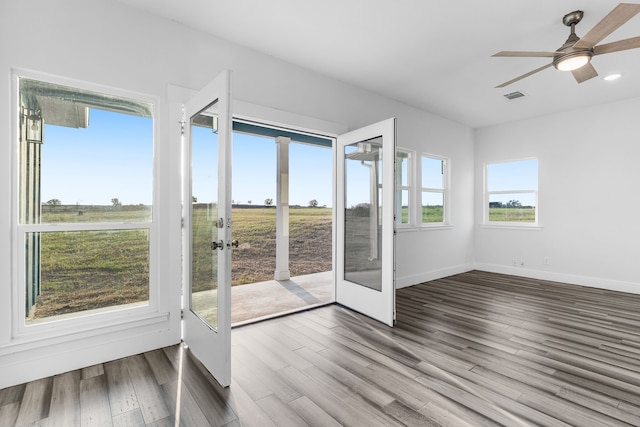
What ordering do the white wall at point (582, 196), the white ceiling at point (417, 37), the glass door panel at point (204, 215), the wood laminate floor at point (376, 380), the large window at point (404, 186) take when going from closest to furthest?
the wood laminate floor at point (376, 380) < the glass door panel at point (204, 215) < the white ceiling at point (417, 37) < the white wall at point (582, 196) < the large window at point (404, 186)

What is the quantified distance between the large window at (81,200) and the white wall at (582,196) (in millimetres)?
5981

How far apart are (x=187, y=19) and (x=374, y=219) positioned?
2667 millimetres

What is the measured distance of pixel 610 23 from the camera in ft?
Result: 6.81

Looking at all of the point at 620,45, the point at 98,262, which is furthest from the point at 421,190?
the point at 98,262

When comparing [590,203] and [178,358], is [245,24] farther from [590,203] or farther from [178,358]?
[590,203]

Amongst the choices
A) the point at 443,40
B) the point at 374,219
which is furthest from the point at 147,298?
the point at 443,40

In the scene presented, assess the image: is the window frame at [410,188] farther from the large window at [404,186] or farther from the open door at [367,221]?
the open door at [367,221]

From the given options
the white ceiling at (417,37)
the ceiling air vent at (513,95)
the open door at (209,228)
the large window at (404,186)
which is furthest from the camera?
the large window at (404,186)

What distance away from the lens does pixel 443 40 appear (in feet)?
9.78

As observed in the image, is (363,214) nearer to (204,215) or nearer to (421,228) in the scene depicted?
(421,228)

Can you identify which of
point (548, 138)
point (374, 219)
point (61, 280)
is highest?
point (548, 138)

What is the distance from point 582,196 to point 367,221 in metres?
3.92

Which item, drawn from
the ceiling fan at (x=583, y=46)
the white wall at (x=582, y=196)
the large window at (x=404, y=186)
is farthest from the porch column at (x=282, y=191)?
the white wall at (x=582, y=196)

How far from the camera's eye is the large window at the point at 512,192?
5.61 meters
